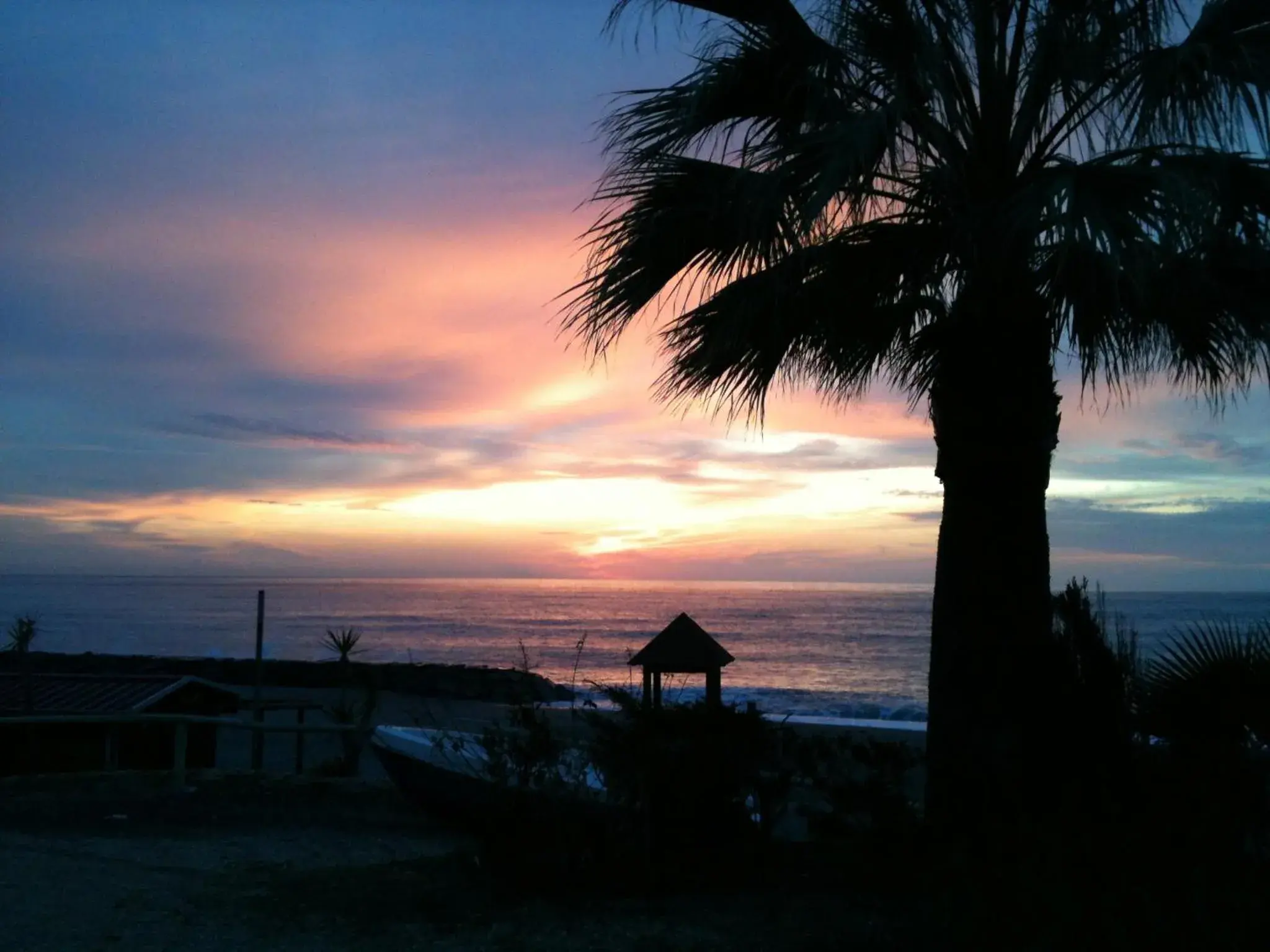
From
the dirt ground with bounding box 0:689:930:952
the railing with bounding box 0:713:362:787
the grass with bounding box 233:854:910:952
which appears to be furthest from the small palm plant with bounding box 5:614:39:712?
the grass with bounding box 233:854:910:952

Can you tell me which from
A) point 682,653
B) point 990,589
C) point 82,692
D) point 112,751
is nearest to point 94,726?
point 82,692

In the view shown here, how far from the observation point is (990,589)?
5992 millimetres

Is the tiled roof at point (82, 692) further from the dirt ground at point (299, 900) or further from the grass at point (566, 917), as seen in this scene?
the grass at point (566, 917)

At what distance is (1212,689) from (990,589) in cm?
138

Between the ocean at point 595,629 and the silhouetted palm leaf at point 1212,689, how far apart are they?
16291mm

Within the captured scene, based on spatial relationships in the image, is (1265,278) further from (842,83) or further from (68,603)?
(68,603)

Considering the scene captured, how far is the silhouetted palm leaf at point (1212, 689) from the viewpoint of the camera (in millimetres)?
6023

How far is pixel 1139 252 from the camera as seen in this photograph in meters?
4.86

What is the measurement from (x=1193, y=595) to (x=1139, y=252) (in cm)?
15409

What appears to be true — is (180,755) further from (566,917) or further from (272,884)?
(566,917)

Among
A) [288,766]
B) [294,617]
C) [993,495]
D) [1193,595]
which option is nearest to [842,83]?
[993,495]

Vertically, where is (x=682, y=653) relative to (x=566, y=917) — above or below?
above

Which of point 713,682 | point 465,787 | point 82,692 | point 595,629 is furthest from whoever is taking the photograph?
point 595,629

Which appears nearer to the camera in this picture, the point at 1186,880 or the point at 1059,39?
the point at 1186,880
